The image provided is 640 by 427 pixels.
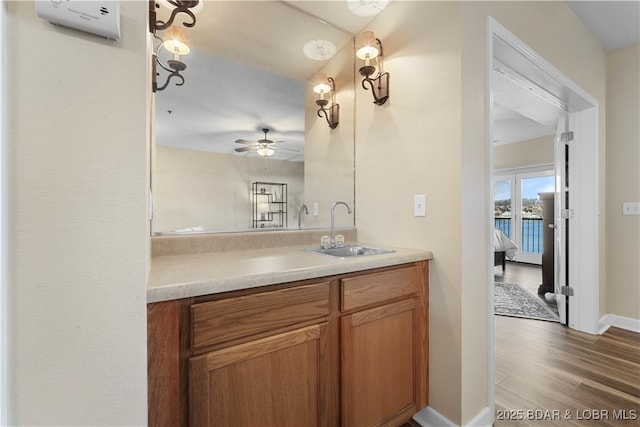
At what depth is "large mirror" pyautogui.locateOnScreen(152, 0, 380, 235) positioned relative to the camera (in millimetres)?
1440

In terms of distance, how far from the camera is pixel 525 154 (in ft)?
18.0

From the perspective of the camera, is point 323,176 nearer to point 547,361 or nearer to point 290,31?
point 290,31

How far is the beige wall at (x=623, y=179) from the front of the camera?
2486 mm

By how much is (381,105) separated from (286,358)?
5.05 feet

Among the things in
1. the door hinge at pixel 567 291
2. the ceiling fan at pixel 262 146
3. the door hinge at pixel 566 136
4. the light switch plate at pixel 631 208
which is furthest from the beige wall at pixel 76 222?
the light switch plate at pixel 631 208

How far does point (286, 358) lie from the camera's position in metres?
0.98

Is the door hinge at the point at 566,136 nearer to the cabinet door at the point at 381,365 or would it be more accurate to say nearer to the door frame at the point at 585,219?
the door frame at the point at 585,219

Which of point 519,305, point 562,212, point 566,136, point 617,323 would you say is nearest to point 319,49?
point 566,136

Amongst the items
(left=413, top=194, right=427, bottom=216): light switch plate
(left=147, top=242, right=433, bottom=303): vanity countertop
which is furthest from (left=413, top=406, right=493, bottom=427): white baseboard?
(left=413, top=194, right=427, bottom=216): light switch plate

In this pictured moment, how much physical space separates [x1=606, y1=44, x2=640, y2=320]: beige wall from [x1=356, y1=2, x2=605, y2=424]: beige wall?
1.82 metres

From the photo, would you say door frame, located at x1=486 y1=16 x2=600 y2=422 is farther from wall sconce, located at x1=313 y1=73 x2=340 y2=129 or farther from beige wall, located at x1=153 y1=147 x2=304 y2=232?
beige wall, located at x1=153 y1=147 x2=304 y2=232

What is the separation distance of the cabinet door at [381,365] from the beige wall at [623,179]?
2674 millimetres

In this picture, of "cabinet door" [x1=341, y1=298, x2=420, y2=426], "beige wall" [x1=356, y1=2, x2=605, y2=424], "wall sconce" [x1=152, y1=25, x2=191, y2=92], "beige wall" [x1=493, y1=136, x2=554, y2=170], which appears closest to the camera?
"cabinet door" [x1=341, y1=298, x2=420, y2=426]

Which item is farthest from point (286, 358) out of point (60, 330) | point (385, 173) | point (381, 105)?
point (381, 105)
